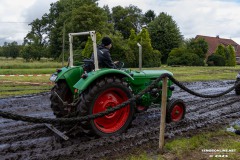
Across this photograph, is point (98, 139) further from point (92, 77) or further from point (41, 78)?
point (41, 78)

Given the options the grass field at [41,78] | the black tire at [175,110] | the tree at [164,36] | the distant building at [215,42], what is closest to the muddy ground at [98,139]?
the black tire at [175,110]

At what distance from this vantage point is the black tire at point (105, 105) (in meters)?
4.88

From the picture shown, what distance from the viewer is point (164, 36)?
48.8 m

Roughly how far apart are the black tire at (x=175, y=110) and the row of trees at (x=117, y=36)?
20.1m

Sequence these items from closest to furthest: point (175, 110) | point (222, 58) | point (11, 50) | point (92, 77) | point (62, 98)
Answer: point (92, 77)
point (62, 98)
point (175, 110)
point (222, 58)
point (11, 50)

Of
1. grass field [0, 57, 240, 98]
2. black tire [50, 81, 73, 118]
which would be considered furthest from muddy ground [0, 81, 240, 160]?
grass field [0, 57, 240, 98]

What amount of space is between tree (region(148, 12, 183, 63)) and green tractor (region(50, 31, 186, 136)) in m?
42.5

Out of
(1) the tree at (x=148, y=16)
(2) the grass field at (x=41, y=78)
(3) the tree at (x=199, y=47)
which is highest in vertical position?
(1) the tree at (x=148, y=16)

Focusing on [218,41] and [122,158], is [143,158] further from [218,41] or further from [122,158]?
[218,41]

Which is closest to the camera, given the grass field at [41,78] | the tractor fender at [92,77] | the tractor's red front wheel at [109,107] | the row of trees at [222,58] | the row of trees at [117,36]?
the tractor fender at [92,77]

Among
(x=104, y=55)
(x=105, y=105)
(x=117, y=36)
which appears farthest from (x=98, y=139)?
(x=117, y=36)

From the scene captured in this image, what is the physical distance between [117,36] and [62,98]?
93.9 ft

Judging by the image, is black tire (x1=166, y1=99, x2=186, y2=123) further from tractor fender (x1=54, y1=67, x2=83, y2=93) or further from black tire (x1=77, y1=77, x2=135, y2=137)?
tractor fender (x1=54, y1=67, x2=83, y2=93)

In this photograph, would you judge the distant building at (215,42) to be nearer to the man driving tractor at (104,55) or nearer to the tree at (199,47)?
the tree at (199,47)
